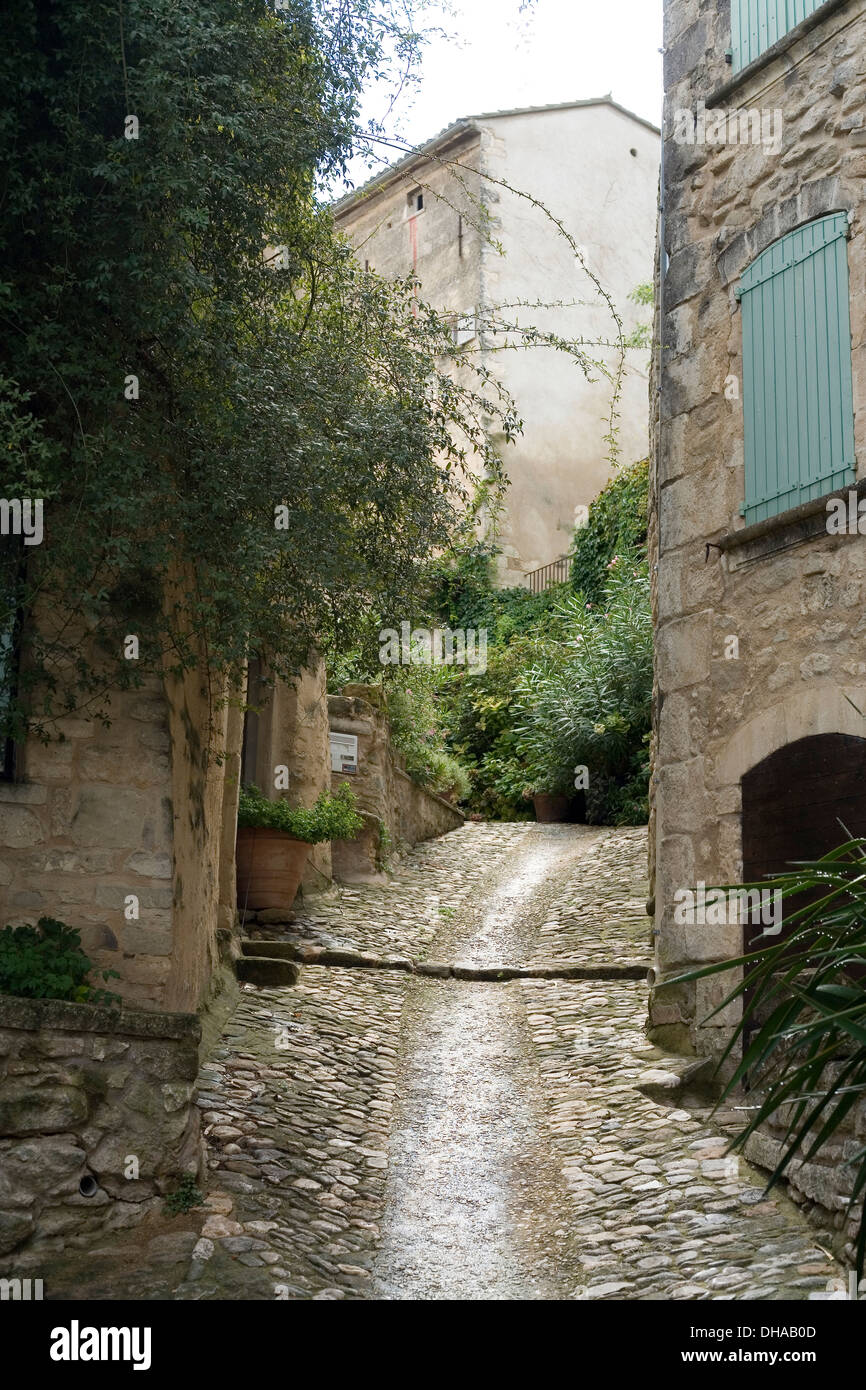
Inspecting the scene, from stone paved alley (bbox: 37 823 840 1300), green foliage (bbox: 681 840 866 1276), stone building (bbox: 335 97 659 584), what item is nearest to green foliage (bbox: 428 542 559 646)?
stone building (bbox: 335 97 659 584)

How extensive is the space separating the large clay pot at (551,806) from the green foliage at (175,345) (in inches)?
364

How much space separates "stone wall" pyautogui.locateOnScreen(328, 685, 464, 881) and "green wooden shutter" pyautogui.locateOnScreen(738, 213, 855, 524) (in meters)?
6.06

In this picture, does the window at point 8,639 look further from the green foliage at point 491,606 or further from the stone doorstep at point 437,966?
the green foliage at point 491,606

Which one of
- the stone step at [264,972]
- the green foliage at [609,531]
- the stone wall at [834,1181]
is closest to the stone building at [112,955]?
the stone step at [264,972]

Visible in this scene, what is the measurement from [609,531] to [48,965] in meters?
14.4

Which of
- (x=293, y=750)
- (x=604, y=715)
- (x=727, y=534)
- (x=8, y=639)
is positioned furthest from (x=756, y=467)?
(x=604, y=715)

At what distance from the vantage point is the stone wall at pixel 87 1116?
520 centimetres

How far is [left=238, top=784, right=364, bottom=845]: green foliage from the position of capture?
1036 cm

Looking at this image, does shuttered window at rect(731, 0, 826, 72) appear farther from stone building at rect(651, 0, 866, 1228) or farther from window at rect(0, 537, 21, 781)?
window at rect(0, 537, 21, 781)

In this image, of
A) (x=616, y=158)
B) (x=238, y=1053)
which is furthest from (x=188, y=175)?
(x=616, y=158)

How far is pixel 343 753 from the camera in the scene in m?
12.8

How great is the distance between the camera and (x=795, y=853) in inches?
274

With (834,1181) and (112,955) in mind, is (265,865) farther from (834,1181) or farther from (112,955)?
(834,1181)

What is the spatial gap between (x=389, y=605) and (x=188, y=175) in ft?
8.89
